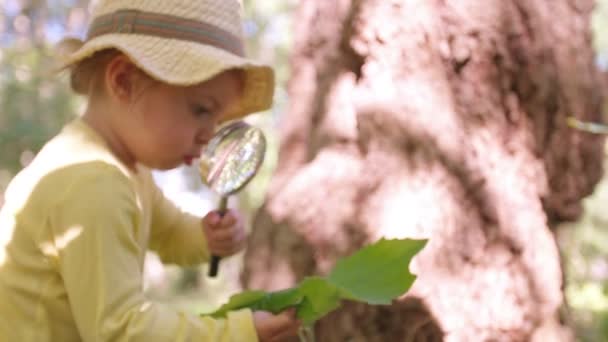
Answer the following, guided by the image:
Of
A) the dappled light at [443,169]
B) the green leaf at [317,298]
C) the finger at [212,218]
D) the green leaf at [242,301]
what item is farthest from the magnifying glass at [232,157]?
the green leaf at [317,298]

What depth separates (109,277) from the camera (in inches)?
51.2

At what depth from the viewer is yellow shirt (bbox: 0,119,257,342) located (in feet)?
4.29

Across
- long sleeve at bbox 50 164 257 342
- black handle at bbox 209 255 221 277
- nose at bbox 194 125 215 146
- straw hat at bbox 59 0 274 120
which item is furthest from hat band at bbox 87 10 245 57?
black handle at bbox 209 255 221 277

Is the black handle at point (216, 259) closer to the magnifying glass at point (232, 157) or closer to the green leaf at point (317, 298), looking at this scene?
the magnifying glass at point (232, 157)

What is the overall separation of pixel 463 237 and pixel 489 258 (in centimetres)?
8

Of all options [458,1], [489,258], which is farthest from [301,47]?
[489,258]

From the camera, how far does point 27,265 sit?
1437 mm

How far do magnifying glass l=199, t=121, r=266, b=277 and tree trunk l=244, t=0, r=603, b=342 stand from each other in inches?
8.3

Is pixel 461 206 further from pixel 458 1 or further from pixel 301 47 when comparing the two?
pixel 301 47

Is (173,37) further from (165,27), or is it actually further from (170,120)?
(170,120)

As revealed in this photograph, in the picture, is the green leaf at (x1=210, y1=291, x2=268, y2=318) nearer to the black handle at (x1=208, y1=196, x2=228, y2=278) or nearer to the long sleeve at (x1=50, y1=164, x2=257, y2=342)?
the long sleeve at (x1=50, y1=164, x2=257, y2=342)

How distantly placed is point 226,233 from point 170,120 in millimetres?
362

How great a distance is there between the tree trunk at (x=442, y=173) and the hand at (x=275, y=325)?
0.36 meters

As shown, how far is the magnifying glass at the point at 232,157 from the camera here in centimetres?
161
